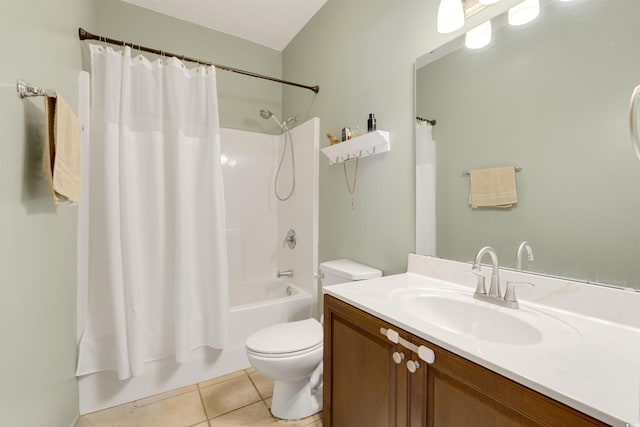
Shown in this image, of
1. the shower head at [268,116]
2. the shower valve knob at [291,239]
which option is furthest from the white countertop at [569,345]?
the shower head at [268,116]

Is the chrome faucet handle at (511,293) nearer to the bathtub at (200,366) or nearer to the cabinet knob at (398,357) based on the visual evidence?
the cabinet knob at (398,357)

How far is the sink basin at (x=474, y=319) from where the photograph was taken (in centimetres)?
83

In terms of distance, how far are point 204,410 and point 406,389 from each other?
1341mm

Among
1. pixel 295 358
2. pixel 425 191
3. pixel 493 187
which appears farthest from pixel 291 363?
pixel 493 187

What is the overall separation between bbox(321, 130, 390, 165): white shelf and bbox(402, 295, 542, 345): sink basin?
2.74ft

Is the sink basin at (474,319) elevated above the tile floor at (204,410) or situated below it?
above

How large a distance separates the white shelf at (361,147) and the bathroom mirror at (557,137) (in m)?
0.36

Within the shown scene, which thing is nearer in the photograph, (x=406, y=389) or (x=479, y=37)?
(x=406, y=389)

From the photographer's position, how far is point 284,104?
8.78 ft

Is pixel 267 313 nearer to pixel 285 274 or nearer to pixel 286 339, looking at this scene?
pixel 285 274

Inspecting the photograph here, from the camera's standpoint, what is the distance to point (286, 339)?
1399 mm

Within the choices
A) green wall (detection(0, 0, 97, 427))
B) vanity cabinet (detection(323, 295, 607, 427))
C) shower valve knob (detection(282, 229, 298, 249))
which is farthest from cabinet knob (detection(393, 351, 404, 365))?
shower valve knob (detection(282, 229, 298, 249))

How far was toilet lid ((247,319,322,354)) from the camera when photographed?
52.1 inches

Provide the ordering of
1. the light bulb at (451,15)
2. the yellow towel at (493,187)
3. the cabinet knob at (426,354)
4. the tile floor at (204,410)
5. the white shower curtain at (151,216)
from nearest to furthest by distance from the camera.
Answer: the cabinet knob at (426,354) < the yellow towel at (493,187) < the light bulb at (451,15) < the tile floor at (204,410) < the white shower curtain at (151,216)
